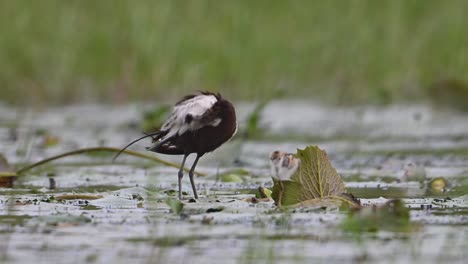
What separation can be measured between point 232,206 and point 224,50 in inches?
330

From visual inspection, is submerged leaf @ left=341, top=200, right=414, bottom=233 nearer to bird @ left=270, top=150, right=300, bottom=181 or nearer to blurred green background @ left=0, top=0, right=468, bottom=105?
bird @ left=270, top=150, right=300, bottom=181

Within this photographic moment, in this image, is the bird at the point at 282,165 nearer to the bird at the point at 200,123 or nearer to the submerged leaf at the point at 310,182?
the submerged leaf at the point at 310,182

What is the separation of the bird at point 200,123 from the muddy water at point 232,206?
10.4 inches

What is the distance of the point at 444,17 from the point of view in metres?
13.5

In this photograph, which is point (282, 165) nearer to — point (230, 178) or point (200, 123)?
point (200, 123)

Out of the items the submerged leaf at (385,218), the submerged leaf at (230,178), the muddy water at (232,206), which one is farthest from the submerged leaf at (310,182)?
the submerged leaf at (230,178)

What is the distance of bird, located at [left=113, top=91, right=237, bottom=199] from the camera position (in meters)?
4.89

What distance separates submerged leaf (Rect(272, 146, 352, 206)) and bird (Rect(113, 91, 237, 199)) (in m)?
0.34

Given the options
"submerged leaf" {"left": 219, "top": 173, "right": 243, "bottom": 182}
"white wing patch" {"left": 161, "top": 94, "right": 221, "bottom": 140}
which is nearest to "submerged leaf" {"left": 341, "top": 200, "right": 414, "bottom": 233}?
"white wing patch" {"left": 161, "top": 94, "right": 221, "bottom": 140}

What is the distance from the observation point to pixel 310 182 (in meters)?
5.00

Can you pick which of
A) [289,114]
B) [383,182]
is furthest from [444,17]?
[383,182]

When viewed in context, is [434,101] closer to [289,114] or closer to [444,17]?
→ [289,114]

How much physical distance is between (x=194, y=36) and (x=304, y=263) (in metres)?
9.79

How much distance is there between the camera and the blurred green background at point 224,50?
13031 mm
